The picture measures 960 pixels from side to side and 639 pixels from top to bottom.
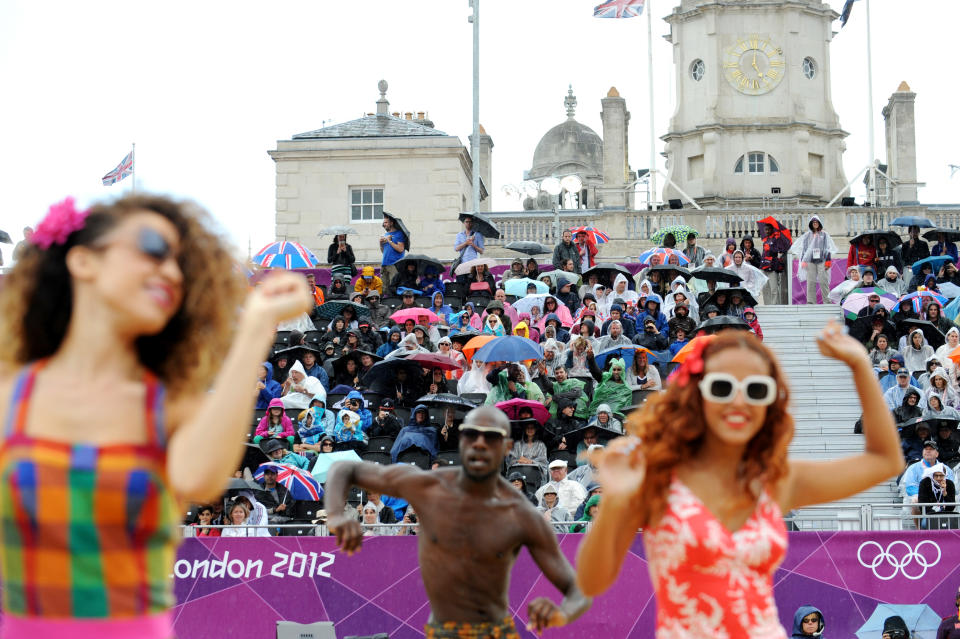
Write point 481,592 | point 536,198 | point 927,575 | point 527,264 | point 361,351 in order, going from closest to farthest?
1. point 481,592
2. point 927,575
3. point 361,351
4. point 527,264
5. point 536,198

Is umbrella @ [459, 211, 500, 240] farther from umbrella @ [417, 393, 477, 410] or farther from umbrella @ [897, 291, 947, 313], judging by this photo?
umbrella @ [417, 393, 477, 410]

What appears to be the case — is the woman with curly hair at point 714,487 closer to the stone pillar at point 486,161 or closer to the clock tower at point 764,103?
the clock tower at point 764,103

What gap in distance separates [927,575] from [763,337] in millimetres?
8605

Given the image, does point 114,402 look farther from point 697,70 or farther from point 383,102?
point 697,70

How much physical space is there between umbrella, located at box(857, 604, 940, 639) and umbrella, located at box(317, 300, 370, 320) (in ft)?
34.3

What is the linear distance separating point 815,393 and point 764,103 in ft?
110

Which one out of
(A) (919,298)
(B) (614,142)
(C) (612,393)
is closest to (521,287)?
(C) (612,393)

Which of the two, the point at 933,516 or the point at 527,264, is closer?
the point at 933,516

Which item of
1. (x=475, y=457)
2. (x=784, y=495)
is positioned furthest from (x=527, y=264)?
(x=784, y=495)

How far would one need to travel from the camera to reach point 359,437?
666 inches

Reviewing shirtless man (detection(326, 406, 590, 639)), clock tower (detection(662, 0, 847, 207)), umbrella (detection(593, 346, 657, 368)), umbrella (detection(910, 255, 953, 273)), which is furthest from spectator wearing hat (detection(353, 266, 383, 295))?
clock tower (detection(662, 0, 847, 207))

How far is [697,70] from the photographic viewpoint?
52781 mm

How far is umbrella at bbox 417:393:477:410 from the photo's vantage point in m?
17.1

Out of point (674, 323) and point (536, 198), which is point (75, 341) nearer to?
point (674, 323)
